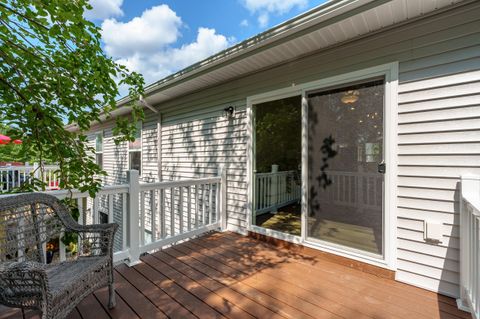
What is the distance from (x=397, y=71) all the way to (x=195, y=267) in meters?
2.97

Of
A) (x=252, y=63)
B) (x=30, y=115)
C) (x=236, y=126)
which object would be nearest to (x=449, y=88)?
(x=252, y=63)

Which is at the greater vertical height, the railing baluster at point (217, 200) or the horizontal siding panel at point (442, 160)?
the horizontal siding panel at point (442, 160)

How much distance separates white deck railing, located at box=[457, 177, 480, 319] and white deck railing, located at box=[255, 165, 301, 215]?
74.8 inches

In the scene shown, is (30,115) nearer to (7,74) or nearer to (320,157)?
(7,74)

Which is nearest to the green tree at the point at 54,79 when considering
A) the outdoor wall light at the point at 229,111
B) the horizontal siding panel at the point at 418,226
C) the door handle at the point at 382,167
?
the outdoor wall light at the point at 229,111

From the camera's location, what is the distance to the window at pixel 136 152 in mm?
6660

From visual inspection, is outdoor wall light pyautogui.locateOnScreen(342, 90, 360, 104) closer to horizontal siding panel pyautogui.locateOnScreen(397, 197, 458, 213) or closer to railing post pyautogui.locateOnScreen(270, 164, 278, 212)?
horizontal siding panel pyautogui.locateOnScreen(397, 197, 458, 213)

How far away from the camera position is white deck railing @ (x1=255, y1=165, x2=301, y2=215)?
363 centimetres

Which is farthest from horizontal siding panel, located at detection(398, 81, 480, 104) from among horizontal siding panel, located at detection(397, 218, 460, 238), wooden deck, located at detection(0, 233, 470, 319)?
wooden deck, located at detection(0, 233, 470, 319)

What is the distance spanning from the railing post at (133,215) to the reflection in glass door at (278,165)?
5.59 ft

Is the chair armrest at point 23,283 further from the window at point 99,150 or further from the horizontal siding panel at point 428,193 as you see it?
the window at point 99,150

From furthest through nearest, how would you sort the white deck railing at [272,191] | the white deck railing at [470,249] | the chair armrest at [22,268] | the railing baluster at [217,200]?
the railing baluster at [217,200], the white deck railing at [272,191], the white deck railing at [470,249], the chair armrest at [22,268]

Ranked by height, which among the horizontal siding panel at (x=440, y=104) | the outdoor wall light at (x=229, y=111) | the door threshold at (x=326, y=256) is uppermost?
the outdoor wall light at (x=229, y=111)

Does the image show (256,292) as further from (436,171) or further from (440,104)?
(440,104)
